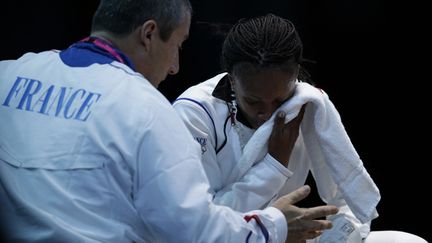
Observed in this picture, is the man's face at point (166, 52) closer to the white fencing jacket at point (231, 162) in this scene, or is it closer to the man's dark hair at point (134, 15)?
the man's dark hair at point (134, 15)

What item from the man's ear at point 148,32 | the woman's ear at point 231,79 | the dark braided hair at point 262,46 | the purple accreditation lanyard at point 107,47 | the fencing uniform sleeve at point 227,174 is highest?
the man's ear at point 148,32

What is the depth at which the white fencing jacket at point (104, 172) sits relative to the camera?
1083 mm

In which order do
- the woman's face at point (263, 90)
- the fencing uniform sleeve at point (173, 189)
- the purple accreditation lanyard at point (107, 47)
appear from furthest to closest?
the woman's face at point (263, 90), the purple accreditation lanyard at point (107, 47), the fencing uniform sleeve at point (173, 189)

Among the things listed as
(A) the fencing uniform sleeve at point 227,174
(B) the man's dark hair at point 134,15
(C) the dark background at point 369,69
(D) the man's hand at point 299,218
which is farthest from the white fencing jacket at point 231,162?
(C) the dark background at point 369,69

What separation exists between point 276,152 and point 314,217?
223 millimetres

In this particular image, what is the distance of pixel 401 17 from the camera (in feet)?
6.91

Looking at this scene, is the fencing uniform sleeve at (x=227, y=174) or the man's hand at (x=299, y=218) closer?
the man's hand at (x=299, y=218)

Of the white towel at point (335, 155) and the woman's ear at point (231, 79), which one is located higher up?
the woman's ear at point (231, 79)

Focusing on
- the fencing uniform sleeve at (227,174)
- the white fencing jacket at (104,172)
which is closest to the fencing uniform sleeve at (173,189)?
the white fencing jacket at (104,172)

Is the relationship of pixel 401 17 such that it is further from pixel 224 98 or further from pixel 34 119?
pixel 34 119

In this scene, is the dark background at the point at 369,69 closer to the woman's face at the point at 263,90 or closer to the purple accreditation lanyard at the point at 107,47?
the woman's face at the point at 263,90

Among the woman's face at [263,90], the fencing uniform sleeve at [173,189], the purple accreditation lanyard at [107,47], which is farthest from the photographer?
the woman's face at [263,90]

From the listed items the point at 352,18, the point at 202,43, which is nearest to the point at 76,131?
the point at 202,43

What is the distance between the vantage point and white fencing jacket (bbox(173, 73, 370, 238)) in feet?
4.94
